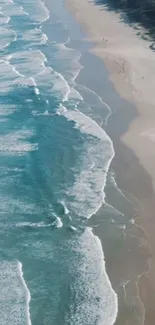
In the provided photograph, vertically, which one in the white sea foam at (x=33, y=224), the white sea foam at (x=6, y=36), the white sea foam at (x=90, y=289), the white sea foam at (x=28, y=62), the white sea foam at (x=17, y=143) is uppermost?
the white sea foam at (x=90, y=289)

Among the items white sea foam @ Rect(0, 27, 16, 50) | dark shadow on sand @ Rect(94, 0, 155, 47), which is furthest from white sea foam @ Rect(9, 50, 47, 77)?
dark shadow on sand @ Rect(94, 0, 155, 47)

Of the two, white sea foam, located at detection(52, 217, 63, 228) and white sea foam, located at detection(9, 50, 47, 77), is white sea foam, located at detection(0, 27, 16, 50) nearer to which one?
white sea foam, located at detection(9, 50, 47, 77)

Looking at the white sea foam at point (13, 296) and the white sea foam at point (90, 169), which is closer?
the white sea foam at point (13, 296)

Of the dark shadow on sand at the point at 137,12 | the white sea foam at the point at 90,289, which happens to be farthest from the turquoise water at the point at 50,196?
the dark shadow on sand at the point at 137,12

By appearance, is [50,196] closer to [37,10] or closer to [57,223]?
[57,223]

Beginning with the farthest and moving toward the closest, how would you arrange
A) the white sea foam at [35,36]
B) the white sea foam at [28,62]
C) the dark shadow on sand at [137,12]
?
the dark shadow on sand at [137,12], the white sea foam at [35,36], the white sea foam at [28,62]

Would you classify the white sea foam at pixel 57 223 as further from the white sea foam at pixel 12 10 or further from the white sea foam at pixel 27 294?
the white sea foam at pixel 12 10

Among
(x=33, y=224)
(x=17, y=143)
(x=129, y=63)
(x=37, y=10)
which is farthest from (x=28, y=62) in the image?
(x=33, y=224)
